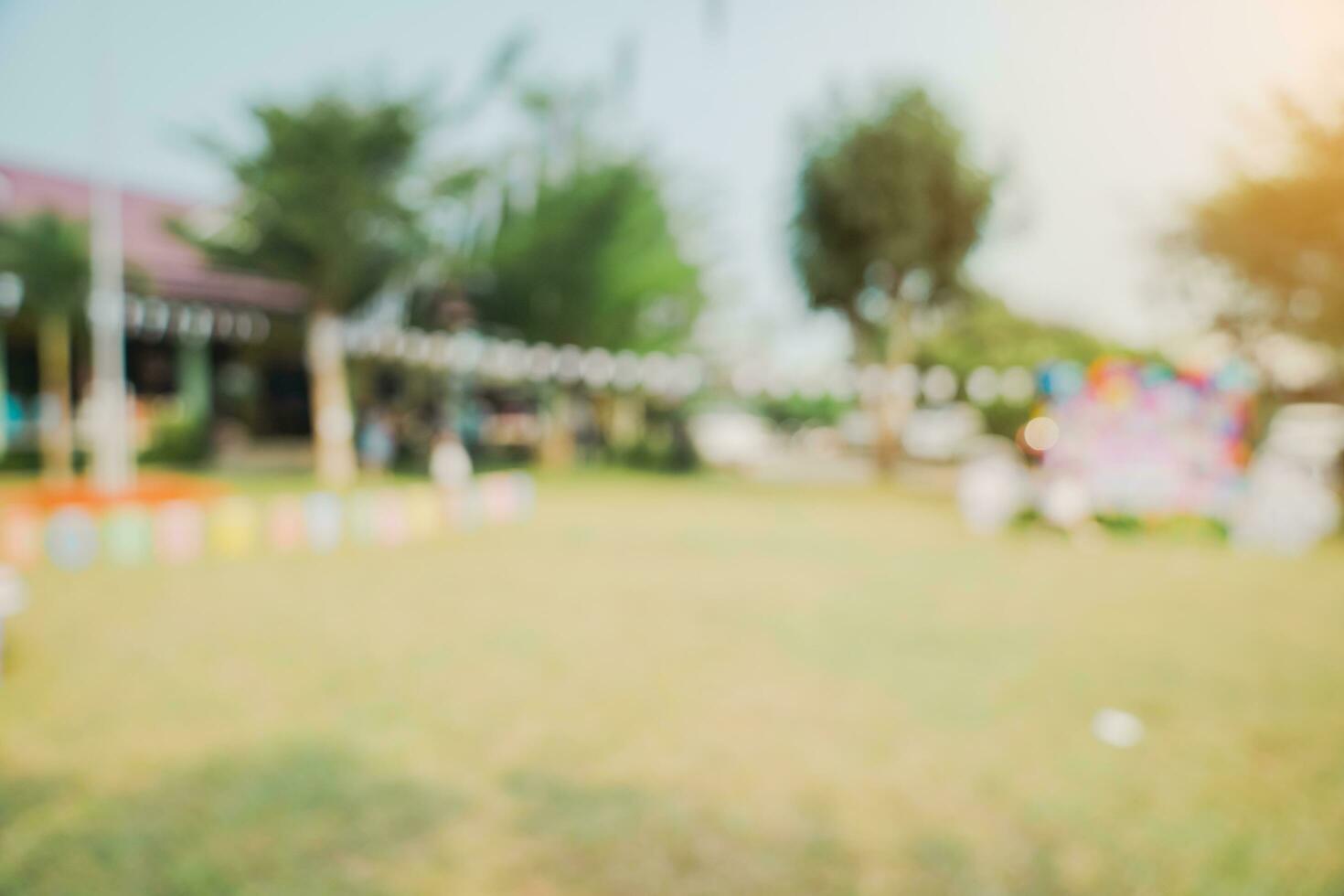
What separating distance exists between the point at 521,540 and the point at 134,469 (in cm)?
1119

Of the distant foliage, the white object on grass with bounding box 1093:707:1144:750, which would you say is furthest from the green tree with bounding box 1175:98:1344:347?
the distant foliage

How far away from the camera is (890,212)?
52.5ft

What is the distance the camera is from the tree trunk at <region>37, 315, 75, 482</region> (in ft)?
48.2

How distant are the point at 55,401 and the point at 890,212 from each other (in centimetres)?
1603

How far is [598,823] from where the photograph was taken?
9.91 ft

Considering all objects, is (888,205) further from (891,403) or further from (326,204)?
(326,204)

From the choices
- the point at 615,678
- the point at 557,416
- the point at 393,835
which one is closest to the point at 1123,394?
the point at 615,678

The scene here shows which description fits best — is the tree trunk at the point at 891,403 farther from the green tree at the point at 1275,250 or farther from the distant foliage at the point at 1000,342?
the distant foliage at the point at 1000,342

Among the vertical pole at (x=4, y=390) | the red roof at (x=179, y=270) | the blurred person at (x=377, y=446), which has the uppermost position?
the red roof at (x=179, y=270)

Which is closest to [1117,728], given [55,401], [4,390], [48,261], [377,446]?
[48,261]

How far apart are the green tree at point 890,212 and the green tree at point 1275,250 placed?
444 cm

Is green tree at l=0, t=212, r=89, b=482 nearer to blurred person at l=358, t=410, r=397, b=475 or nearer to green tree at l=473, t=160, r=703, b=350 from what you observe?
blurred person at l=358, t=410, r=397, b=475

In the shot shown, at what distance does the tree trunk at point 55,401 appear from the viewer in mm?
14680

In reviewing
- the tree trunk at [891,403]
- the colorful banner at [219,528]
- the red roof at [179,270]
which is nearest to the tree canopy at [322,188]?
the red roof at [179,270]
